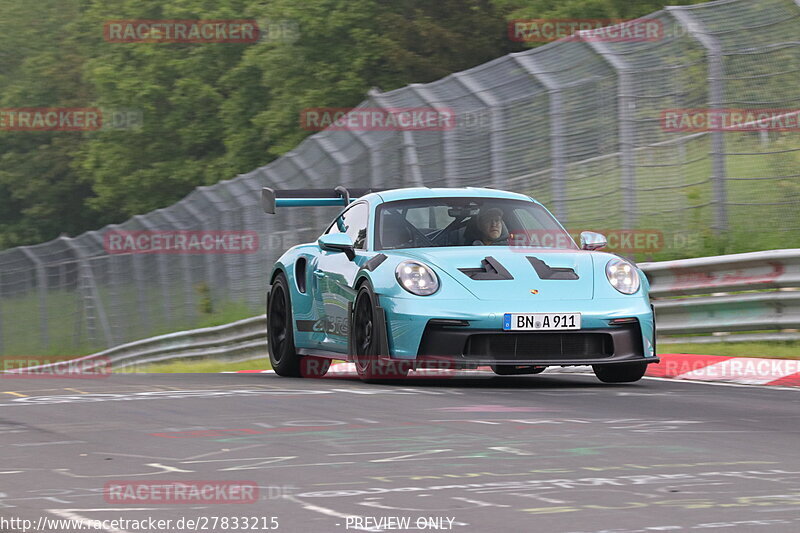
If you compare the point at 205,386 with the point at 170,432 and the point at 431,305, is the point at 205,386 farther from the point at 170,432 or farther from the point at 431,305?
the point at 170,432

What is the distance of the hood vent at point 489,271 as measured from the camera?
966 centimetres

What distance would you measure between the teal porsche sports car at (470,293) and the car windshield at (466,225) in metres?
0.01

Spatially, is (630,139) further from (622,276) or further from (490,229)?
(622,276)

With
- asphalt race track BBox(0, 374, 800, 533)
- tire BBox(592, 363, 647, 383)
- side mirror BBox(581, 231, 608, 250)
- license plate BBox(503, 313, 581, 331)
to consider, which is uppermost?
side mirror BBox(581, 231, 608, 250)

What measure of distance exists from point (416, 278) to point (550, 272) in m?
0.89

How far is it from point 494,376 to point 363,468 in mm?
5816

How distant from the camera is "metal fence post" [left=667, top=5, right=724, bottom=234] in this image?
13695 millimetres

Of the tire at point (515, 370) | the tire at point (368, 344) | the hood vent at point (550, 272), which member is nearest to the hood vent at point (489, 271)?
the hood vent at point (550, 272)

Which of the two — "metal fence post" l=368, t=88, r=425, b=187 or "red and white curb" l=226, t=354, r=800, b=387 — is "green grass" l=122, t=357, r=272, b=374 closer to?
"metal fence post" l=368, t=88, r=425, b=187

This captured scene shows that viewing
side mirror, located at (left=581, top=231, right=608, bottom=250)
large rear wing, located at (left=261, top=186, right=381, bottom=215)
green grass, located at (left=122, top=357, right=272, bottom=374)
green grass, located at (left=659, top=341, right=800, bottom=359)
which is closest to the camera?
side mirror, located at (left=581, top=231, right=608, bottom=250)

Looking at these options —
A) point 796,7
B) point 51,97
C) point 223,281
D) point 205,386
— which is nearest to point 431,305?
point 205,386

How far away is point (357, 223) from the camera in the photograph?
11.4 meters

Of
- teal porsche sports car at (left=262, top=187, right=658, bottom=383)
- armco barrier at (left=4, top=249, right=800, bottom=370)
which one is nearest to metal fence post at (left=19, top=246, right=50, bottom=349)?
armco barrier at (left=4, top=249, right=800, bottom=370)

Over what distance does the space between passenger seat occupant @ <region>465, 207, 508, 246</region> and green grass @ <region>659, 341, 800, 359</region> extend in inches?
92.7
